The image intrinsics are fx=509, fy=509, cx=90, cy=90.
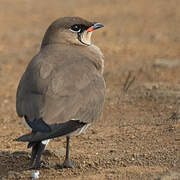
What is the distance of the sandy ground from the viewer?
16.7 ft

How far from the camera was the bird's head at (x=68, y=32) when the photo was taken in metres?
5.70

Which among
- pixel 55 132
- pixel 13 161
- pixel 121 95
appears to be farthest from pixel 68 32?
pixel 121 95

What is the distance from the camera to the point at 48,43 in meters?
5.71

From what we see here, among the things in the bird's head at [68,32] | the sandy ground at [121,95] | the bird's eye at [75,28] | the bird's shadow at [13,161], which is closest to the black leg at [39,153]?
the sandy ground at [121,95]

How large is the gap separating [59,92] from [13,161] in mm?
1096

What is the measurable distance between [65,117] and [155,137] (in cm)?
153

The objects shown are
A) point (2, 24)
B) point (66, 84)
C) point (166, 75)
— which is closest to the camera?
point (66, 84)

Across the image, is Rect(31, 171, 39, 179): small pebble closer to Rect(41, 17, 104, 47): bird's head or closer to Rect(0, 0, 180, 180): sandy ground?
Rect(0, 0, 180, 180): sandy ground

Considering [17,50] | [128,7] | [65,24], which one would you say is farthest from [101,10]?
[65,24]

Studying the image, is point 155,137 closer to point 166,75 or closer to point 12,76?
point 166,75

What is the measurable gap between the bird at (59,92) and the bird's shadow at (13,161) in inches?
8.8

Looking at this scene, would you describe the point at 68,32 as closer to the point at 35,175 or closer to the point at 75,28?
the point at 75,28

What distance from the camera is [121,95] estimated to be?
25.5ft

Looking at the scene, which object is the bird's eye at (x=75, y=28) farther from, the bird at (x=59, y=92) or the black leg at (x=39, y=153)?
the black leg at (x=39, y=153)
